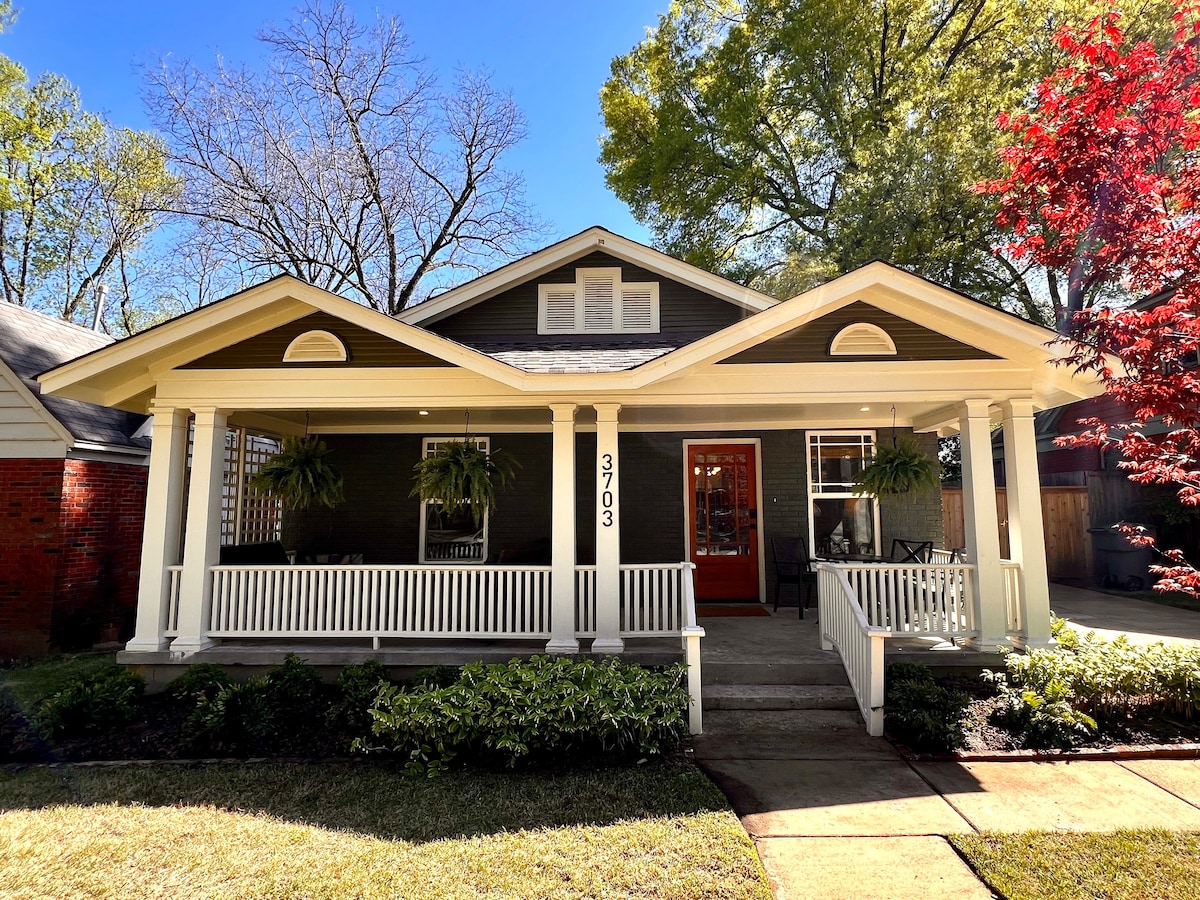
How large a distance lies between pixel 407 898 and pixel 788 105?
20.6 metres

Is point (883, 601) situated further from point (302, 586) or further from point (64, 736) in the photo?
point (64, 736)

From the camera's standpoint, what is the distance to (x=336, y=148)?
1805cm

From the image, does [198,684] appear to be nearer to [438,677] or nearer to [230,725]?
[230,725]

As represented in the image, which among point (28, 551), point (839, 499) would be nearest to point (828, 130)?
point (839, 499)

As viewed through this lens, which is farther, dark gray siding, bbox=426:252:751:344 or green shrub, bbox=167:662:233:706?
dark gray siding, bbox=426:252:751:344

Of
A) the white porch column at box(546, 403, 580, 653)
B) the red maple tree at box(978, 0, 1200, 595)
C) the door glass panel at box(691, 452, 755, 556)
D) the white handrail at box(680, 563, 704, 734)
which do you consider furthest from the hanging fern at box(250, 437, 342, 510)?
the red maple tree at box(978, 0, 1200, 595)

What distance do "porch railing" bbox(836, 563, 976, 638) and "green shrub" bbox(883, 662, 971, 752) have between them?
75 centimetres

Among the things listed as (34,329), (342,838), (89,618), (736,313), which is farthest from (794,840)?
(34,329)

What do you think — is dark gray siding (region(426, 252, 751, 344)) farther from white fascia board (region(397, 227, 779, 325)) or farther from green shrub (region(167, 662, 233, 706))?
green shrub (region(167, 662, 233, 706))

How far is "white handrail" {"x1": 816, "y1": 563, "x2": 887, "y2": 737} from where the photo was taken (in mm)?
5094

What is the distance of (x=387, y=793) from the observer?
426 cm

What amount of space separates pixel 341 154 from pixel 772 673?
18.3 metres

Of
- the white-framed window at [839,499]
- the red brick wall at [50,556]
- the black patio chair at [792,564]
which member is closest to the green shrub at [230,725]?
the red brick wall at [50,556]

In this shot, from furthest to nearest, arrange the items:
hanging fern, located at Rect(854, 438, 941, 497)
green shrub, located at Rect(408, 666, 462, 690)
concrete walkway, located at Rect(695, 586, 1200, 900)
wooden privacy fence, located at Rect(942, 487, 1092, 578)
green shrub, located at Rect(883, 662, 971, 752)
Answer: wooden privacy fence, located at Rect(942, 487, 1092, 578) < hanging fern, located at Rect(854, 438, 941, 497) < green shrub, located at Rect(408, 666, 462, 690) < green shrub, located at Rect(883, 662, 971, 752) < concrete walkway, located at Rect(695, 586, 1200, 900)
